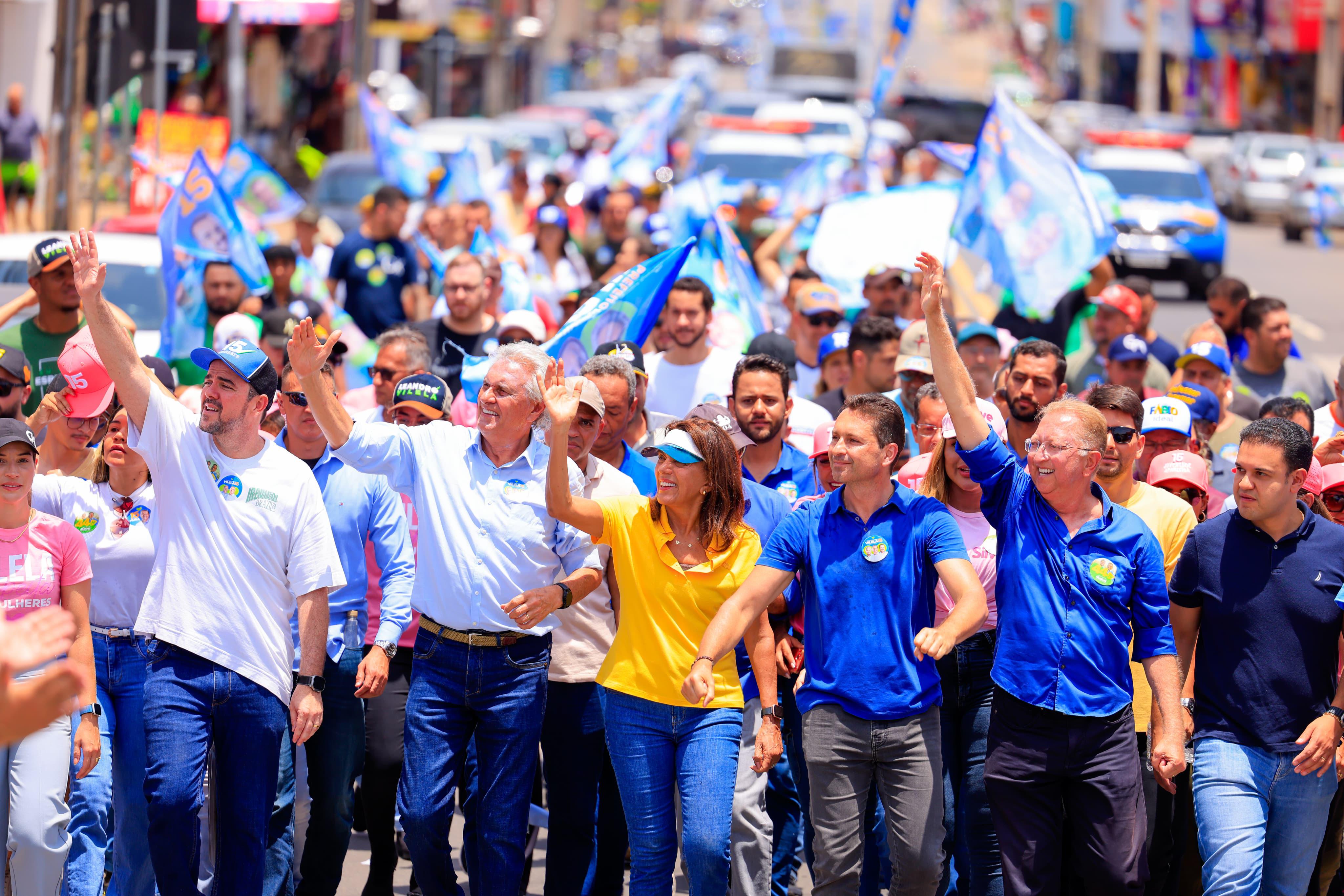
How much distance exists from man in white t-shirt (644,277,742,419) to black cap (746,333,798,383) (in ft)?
1.83

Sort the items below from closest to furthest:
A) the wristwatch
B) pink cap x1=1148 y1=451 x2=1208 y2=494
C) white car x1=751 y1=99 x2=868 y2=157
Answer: the wristwatch → pink cap x1=1148 y1=451 x2=1208 y2=494 → white car x1=751 y1=99 x2=868 y2=157

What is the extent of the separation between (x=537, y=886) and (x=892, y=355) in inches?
126

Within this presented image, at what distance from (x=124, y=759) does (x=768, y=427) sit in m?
2.72

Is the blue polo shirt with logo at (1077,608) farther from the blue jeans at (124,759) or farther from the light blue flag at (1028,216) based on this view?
the light blue flag at (1028,216)

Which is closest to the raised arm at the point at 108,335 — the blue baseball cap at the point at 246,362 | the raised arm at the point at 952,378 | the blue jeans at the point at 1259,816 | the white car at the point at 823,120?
the blue baseball cap at the point at 246,362

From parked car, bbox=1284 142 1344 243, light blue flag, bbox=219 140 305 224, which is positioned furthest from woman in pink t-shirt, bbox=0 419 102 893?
parked car, bbox=1284 142 1344 243

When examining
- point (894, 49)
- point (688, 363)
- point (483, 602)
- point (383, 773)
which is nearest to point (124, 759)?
point (383, 773)

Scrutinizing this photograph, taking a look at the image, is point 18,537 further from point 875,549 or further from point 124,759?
point 875,549

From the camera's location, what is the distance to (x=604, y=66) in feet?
271

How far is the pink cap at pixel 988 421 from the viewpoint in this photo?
6.07 meters

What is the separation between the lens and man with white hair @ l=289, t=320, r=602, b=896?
5848 millimetres

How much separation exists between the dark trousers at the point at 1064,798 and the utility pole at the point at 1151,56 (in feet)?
206

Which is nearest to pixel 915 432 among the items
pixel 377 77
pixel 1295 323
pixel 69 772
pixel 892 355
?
pixel 892 355

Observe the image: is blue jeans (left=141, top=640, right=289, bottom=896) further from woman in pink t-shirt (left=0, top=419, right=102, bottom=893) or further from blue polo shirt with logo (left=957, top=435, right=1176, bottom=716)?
blue polo shirt with logo (left=957, top=435, right=1176, bottom=716)
